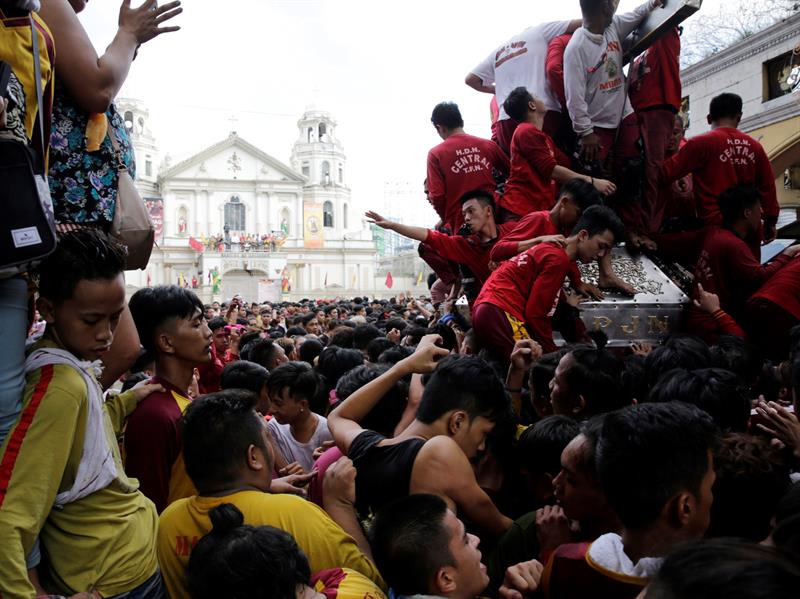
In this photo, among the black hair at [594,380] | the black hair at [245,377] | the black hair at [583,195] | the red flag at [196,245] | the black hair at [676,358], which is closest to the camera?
the black hair at [594,380]

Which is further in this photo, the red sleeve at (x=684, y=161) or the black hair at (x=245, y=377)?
the red sleeve at (x=684, y=161)

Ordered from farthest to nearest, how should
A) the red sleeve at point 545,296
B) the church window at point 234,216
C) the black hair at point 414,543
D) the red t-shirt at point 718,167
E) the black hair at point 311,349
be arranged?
1. the church window at point 234,216
2. the black hair at point 311,349
3. the red t-shirt at point 718,167
4. the red sleeve at point 545,296
5. the black hair at point 414,543

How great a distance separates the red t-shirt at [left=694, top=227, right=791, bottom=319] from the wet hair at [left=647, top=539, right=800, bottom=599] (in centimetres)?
468

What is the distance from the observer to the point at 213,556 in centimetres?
175

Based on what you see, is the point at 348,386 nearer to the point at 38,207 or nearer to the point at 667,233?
the point at 38,207

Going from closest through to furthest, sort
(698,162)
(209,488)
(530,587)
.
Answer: (530,587) < (209,488) < (698,162)

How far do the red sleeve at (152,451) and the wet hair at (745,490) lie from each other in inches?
76.8

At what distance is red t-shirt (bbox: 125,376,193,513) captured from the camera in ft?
8.46

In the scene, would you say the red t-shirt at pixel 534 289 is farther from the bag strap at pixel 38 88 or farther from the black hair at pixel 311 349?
the bag strap at pixel 38 88

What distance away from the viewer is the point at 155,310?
2.93m

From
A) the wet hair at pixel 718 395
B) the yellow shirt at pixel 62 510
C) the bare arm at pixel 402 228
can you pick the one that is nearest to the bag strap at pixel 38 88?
the yellow shirt at pixel 62 510

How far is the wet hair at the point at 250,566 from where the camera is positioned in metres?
1.72

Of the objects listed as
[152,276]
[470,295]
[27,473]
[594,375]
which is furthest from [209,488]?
[152,276]

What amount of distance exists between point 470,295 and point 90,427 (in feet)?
15.1
